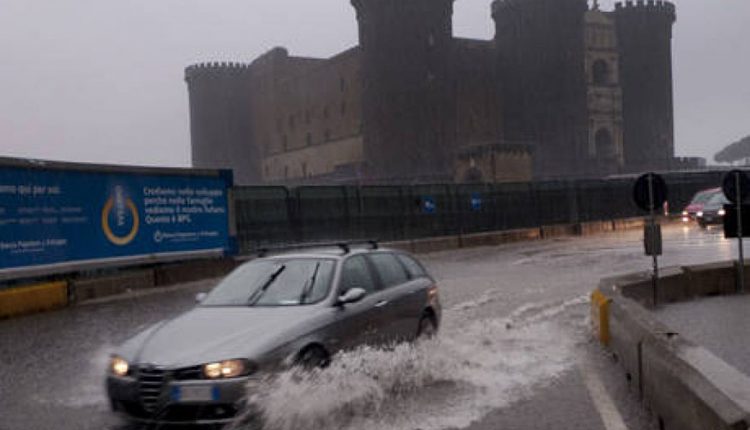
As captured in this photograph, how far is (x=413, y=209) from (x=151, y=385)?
84.0 ft

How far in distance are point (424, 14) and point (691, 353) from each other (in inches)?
2575

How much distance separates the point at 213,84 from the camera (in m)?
102

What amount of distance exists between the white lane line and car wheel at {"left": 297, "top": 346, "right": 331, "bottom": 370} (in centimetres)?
235

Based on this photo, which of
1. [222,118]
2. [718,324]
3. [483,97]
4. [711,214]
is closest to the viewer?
[718,324]

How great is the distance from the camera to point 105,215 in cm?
1872

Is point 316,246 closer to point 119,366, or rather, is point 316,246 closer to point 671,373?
point 119,366

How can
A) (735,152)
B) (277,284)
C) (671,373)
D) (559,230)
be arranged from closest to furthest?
1. (671,373)
2. (277,284)
3. (559,230)
4. (735,152)

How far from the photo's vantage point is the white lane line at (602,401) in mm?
6981

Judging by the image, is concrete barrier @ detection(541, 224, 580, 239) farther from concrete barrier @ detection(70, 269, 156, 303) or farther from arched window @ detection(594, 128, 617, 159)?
arched window @ detection(594, 128, 617, 159)

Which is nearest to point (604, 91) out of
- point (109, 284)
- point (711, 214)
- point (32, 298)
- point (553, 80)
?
point (553, 80)

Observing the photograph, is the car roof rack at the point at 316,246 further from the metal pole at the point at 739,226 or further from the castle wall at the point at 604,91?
the castle wall at the point at 604,91

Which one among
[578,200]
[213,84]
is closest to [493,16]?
[213,84]

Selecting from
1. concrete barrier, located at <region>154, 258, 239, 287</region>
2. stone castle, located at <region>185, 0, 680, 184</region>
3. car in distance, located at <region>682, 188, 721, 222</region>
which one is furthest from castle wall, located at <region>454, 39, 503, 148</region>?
concrete barrier, located at <region>154, 258, 239, 287</region>

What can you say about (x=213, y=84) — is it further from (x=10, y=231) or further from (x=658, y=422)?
(x=658, y=422)
